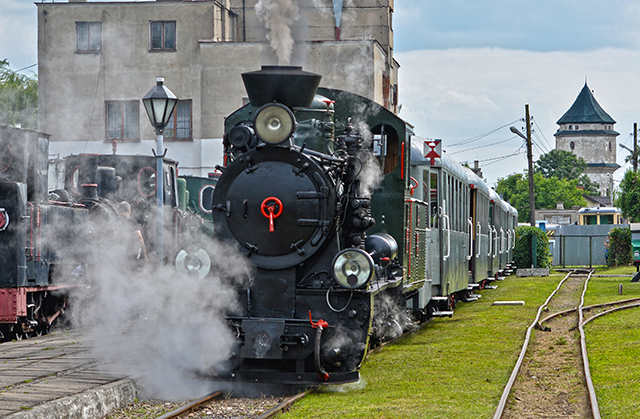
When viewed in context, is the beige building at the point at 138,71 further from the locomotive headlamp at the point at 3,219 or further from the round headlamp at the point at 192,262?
the round headlamp at the point at 192,262

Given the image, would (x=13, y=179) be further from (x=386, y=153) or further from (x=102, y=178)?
(x=386, y=153)

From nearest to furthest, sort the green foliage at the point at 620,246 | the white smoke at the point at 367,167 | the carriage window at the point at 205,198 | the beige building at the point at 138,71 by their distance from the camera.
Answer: the white smoke at the point at 367,167 < the carriage window at the point at 205,198 < the beige building at the point at 138,71 < the green foliage at the point at 620,246

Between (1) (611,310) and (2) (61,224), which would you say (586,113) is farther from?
(2) (61,224)

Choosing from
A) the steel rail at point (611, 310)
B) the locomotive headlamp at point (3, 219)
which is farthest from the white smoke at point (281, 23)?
the steel rail at point (611, 310)

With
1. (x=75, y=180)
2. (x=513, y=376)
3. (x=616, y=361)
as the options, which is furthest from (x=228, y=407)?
(x=75, y=180)

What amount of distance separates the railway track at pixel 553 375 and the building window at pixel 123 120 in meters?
16.7

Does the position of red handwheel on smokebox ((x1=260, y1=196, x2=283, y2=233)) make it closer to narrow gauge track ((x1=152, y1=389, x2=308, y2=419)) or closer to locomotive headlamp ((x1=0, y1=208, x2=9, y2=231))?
narrow gauge track ((x1=152, y1=389, x2=308, y2=419))

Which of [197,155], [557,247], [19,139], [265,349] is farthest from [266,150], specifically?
[557,247]

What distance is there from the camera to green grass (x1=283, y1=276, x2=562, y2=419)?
652 centimetres

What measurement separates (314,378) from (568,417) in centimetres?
217

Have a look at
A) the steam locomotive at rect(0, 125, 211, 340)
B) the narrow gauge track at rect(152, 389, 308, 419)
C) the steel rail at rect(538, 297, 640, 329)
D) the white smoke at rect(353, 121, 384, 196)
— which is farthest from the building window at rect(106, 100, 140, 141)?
the narrow gauge track at rect(152, 389, 308, 419)

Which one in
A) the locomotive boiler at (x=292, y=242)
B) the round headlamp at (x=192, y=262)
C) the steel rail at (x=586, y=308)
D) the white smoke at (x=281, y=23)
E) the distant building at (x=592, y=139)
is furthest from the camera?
the distant building at (x=592, y=139)

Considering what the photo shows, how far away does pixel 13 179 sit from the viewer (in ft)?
34.8

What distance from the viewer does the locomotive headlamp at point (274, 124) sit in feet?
23.3
